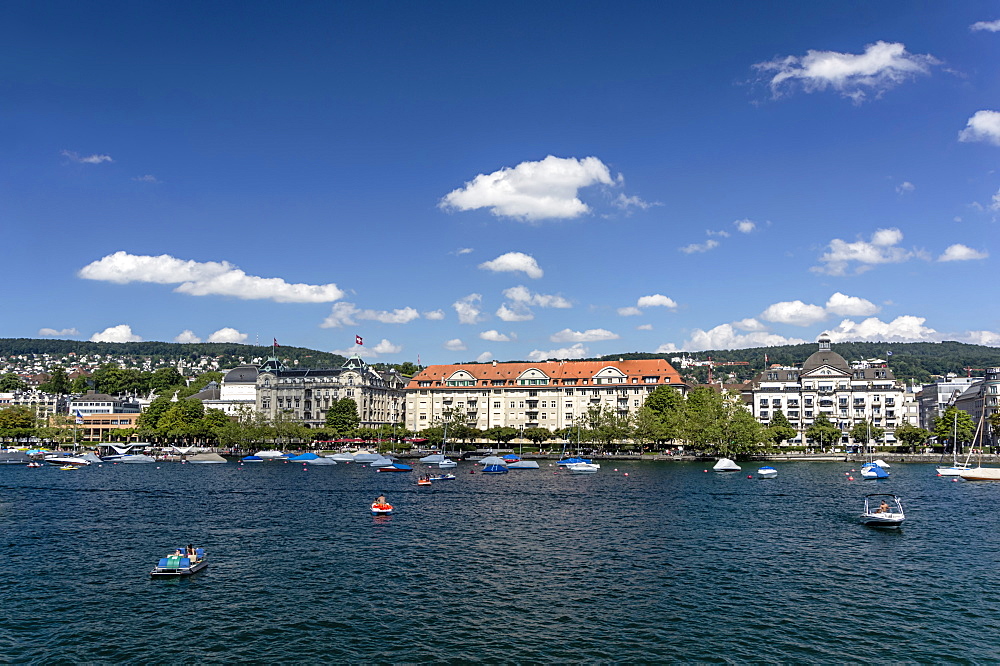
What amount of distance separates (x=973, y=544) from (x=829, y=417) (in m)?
143

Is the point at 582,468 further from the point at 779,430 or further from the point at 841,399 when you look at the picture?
the point at 841,399

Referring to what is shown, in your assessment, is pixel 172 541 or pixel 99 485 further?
pixel 99 485

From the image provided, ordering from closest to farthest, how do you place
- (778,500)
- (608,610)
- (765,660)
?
(765,660), (608,610), (778,500)

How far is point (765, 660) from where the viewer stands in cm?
2931

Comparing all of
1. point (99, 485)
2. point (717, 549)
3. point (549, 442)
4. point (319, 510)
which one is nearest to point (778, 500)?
point (717, 549)

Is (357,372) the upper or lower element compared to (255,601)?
upper

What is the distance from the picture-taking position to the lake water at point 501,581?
31.0m

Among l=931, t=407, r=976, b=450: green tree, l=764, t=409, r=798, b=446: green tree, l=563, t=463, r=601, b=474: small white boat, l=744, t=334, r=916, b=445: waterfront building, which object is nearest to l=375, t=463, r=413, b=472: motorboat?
l=563, t=463, r=601, b=474: small white boat

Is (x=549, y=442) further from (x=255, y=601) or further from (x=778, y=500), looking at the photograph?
(x=255, y=601)

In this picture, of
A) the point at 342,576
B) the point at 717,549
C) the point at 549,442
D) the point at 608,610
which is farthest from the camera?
the point at 549,442

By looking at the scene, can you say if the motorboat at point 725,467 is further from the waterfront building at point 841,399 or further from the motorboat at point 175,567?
the motorboat at point 175,567

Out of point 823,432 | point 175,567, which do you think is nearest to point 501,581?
point 175,567

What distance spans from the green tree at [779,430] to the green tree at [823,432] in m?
4.08

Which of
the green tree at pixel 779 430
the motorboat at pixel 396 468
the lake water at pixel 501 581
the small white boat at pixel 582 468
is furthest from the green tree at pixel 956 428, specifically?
the motorboat at pixel 396 468
